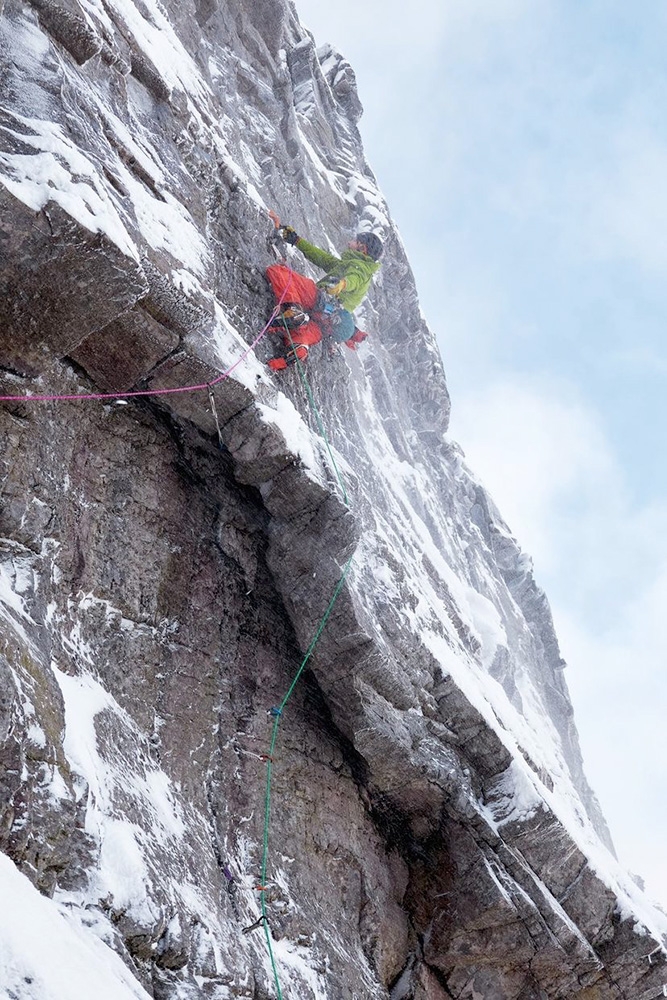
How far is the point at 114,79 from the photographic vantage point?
925 cm

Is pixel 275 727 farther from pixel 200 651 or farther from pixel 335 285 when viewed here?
pixel 335 285

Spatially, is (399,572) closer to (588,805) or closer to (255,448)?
(255,448)

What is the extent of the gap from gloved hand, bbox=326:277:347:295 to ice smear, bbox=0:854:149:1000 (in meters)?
9.76

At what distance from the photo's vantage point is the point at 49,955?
4.75m

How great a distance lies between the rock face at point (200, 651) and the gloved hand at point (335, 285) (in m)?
1.11

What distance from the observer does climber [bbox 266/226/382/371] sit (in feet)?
36.9

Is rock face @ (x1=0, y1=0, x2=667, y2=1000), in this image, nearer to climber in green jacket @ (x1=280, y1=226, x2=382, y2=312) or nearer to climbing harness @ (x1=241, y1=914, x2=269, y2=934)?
climbing harness @ (x1=241, y1=914, x2=269, y2=934)

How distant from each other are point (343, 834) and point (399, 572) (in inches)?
163

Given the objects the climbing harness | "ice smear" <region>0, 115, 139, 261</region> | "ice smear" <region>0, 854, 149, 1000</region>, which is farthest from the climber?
"ice smear" <region>0, 854, 149, 1000</region>

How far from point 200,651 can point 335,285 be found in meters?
6.69

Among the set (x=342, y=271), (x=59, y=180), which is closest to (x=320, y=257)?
(x=342, y=271)

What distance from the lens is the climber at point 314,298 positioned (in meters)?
11.2

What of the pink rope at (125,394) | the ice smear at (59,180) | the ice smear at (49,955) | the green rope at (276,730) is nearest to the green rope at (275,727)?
the green rope at (276,730)

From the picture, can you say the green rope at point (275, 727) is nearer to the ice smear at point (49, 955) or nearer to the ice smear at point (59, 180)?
the ice smear at point (49, 955)
